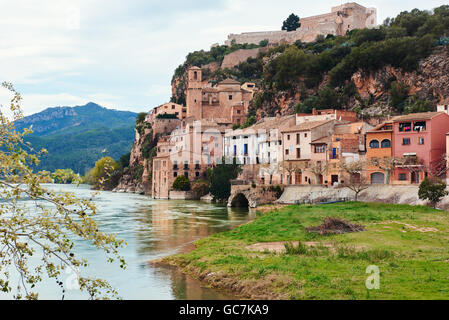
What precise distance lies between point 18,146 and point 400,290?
12.5 meters

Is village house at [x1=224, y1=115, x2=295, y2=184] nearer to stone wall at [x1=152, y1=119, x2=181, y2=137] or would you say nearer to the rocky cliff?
the rocky cliff

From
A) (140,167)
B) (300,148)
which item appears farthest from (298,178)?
(140,167)

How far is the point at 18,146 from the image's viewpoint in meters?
10.7

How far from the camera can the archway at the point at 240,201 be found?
66.1 metres

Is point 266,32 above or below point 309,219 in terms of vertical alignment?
above

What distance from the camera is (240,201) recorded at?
66.9 metres

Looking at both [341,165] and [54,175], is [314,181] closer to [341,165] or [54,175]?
[341,165]

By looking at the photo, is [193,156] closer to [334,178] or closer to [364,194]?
[334,178]

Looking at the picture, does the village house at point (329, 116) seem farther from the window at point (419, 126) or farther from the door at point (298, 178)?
the window at point (419, 126)

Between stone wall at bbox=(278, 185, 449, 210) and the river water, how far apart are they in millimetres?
7025

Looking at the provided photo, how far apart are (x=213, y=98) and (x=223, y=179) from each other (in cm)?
4240

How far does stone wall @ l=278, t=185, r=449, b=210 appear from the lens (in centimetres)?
4281
